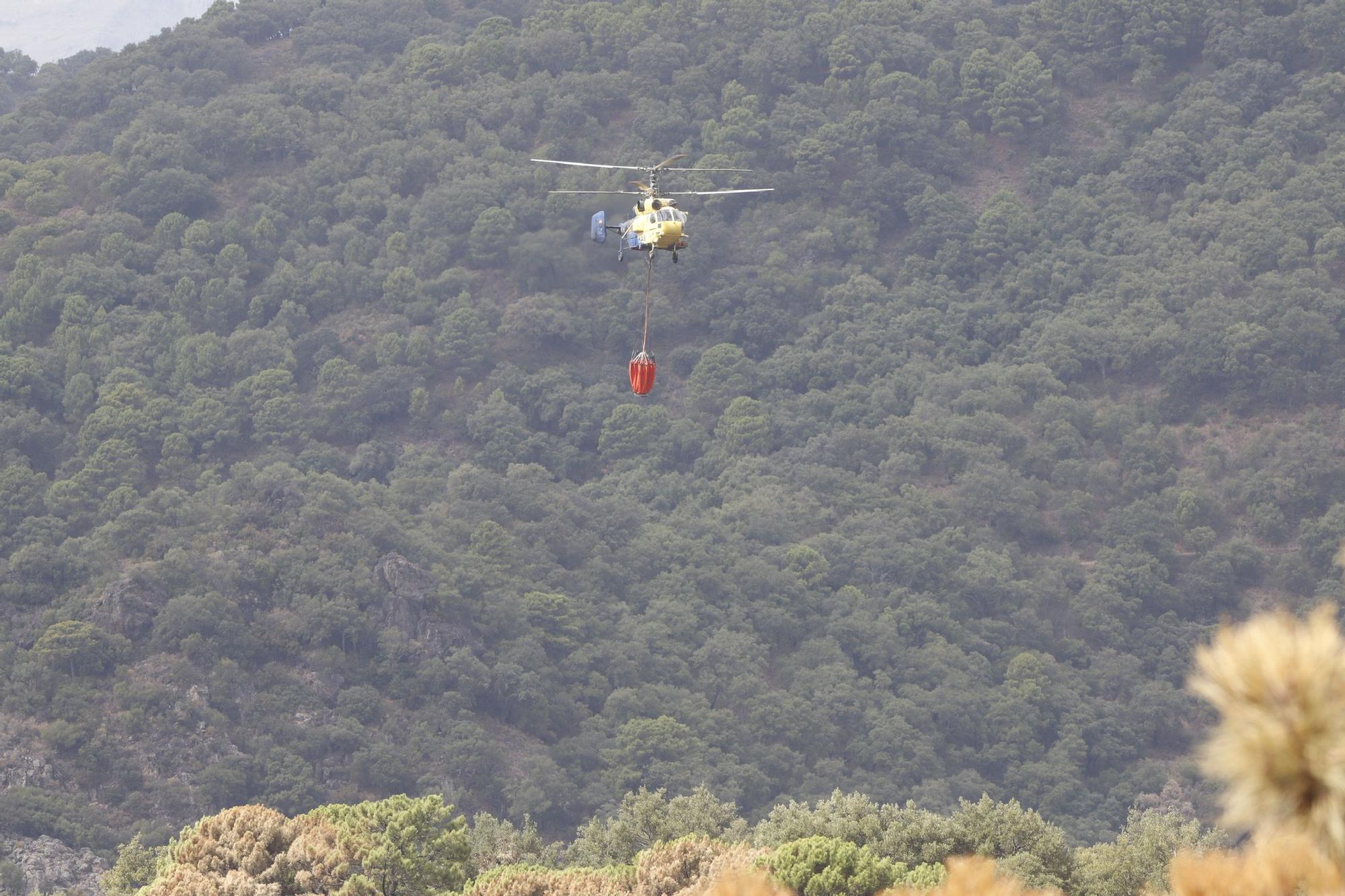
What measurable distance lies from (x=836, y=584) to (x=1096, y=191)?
Answer: 3575 centimetres

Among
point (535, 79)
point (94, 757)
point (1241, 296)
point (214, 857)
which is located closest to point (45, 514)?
point (94, 757)

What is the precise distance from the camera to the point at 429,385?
4326 inches

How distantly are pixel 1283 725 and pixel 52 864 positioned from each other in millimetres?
65583

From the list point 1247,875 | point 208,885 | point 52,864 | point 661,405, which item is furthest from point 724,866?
point 661,405

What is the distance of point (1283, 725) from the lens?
999 centimetres

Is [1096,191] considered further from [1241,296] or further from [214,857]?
[214,857]

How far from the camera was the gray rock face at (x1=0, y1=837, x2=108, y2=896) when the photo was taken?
68250 mm

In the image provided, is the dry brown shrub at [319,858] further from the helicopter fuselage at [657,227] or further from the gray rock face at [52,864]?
the gray rock face at [52,864]

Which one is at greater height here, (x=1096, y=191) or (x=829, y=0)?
(x=829, y=0)

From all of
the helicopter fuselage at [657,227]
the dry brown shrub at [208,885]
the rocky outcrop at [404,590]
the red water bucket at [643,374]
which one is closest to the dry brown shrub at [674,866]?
the dry brown shrub at [208,885]

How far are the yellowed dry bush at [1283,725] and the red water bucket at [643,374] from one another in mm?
35550

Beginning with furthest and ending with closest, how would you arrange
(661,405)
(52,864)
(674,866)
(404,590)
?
(661,405) → (404,590) → (52,864) → (674,866)

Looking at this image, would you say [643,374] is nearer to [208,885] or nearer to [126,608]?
[208,885]

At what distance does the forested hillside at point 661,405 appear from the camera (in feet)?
274
